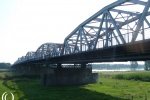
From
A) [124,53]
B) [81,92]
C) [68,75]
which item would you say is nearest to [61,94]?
[81,92]

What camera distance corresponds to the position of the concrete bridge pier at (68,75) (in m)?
71.2

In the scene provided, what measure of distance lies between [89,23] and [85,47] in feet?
14.4

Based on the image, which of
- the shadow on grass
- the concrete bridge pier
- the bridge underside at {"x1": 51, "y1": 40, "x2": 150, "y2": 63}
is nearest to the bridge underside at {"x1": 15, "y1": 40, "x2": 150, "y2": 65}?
the bridge underside at {"x1": 51, "y1": 40, "x2": 150, "y2": 63}

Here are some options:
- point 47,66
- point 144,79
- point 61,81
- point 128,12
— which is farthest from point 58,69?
point 128,12

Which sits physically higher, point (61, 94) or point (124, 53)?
point (124, 53)

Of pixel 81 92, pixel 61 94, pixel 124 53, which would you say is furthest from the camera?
pixel 81 92

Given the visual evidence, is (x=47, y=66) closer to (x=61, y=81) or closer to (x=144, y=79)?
(x=61, y=81)

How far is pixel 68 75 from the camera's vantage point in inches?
2876

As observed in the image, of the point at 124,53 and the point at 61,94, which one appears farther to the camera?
the point at 61,94

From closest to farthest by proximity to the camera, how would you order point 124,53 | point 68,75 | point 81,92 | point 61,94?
point 124,53, point 61,94, point 81,92, point 68,75

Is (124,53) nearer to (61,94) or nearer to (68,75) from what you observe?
(61,94)

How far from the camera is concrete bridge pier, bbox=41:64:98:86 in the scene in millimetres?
71200

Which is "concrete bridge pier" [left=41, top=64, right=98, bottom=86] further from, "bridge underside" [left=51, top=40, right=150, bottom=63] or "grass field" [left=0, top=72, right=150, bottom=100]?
"bridge underside" [left=51, top=40, right=150, bottom=63]

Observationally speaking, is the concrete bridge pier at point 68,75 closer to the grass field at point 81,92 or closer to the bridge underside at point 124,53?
the grass field at point 81,92
